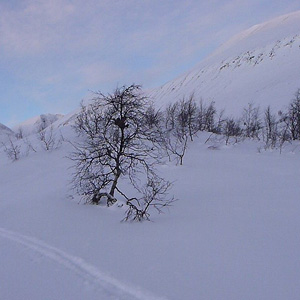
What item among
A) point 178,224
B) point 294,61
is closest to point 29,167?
point 178,224

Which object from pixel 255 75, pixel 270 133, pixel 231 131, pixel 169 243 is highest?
pixel 255 75

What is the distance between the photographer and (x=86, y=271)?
5574 millimetres

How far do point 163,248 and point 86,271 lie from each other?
2009mm

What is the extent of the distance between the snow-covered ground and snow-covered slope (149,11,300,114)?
5534 cm

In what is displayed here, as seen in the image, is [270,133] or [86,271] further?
[270,133]

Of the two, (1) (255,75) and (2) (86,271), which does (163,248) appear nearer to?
(2) (86,271)

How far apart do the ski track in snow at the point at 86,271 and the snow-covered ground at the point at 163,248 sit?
2cm

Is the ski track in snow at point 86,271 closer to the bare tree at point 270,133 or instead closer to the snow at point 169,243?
the snow at point 169,243

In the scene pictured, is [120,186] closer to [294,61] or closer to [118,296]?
[118,296]

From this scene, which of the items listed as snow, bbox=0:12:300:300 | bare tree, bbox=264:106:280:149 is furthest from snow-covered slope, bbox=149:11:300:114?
snow, bbox=0:12:300:300

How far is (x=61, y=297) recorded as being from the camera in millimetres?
4707

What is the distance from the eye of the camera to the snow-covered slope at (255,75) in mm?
66188

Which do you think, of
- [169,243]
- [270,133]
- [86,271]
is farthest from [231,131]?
[86,271]

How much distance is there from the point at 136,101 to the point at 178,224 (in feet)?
19.2
